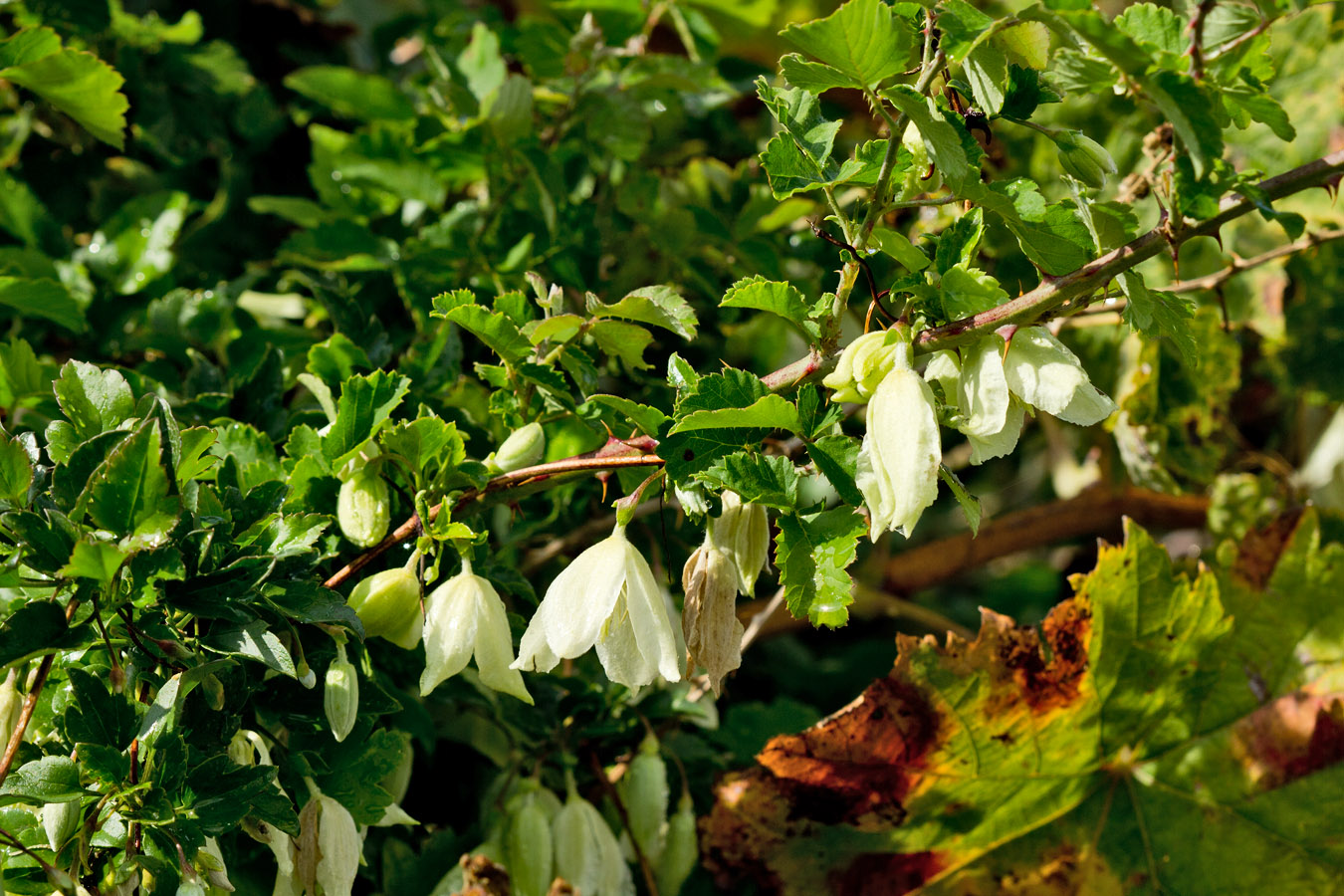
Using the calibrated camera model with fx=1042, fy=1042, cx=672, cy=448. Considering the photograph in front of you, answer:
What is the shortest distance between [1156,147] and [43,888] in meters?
0.82

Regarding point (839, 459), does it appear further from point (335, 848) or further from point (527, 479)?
point (335, 848)

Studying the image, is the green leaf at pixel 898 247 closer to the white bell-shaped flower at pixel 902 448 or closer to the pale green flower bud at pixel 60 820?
the white bell-shaped flower at pixel 902 448

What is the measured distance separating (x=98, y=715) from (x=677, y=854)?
0.45 metres

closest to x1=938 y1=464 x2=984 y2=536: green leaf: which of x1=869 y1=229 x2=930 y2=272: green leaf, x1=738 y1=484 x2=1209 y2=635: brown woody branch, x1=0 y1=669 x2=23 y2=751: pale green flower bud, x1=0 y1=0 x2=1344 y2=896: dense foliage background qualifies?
x1=0 y1=0 x2=1344 y2=896: dense foliage background

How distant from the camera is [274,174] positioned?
125 centimetres

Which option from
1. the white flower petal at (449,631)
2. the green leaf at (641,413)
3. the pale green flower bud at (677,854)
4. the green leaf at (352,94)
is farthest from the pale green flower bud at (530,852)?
the green leaf at (352,94)

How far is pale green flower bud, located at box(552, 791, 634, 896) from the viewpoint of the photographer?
733 millimetres

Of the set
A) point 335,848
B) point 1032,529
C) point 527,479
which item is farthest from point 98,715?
point 1032,529

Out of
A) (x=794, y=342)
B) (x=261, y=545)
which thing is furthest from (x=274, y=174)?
(x=261, y=545)

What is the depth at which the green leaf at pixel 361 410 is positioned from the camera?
0.61 m

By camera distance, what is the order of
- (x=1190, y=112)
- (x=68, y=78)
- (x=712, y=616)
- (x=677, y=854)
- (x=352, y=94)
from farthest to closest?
(x=352, y=94)
(x=677, y=854)
(x=68, y=78)
(x=712, y=616)
(x=1190, y=112)

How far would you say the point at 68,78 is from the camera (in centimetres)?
70

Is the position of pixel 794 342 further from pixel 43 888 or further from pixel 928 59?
pixel 43 888

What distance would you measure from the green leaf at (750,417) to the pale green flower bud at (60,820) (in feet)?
1.13
